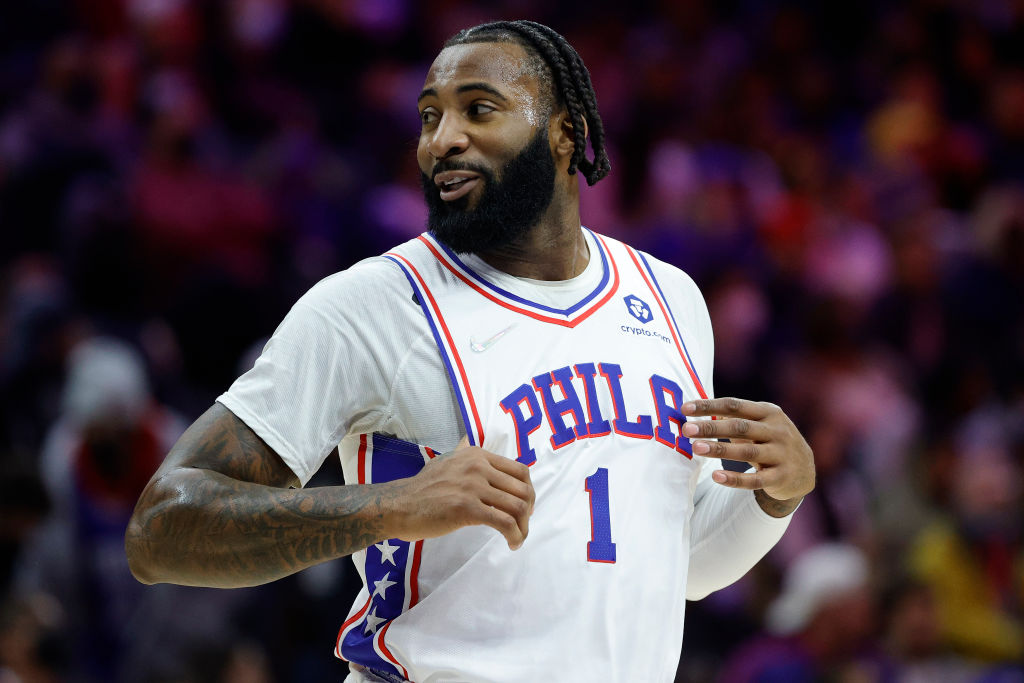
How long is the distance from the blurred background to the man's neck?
8.27 ft

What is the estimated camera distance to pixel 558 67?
9.67 feet

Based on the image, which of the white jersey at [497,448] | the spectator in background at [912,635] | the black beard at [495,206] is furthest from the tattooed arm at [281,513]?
the spectator in background at [912,635]

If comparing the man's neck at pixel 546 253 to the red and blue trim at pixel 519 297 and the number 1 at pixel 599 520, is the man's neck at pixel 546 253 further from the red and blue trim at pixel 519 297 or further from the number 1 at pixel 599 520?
the number 1 at pixel 599 520

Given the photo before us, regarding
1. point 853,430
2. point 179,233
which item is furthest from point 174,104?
point 853,430

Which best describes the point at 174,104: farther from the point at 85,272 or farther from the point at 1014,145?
the point at 1014,145

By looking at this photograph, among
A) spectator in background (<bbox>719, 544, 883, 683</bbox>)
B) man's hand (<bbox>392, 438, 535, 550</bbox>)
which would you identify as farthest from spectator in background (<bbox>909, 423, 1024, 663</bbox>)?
man's hand (<bbox>392, 438, 535, 550</bbox>)

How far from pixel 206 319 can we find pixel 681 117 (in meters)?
3.92

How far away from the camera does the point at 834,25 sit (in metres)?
9.84

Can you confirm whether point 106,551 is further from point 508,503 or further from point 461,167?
point 508,503

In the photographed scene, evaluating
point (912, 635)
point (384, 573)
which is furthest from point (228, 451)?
point (912, 635)

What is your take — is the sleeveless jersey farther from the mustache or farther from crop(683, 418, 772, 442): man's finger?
the mustache

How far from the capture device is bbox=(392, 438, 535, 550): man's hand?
7.63 feet

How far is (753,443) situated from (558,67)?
94 centimetres

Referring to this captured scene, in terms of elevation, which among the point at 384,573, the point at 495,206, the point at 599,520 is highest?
the point at 495,206
